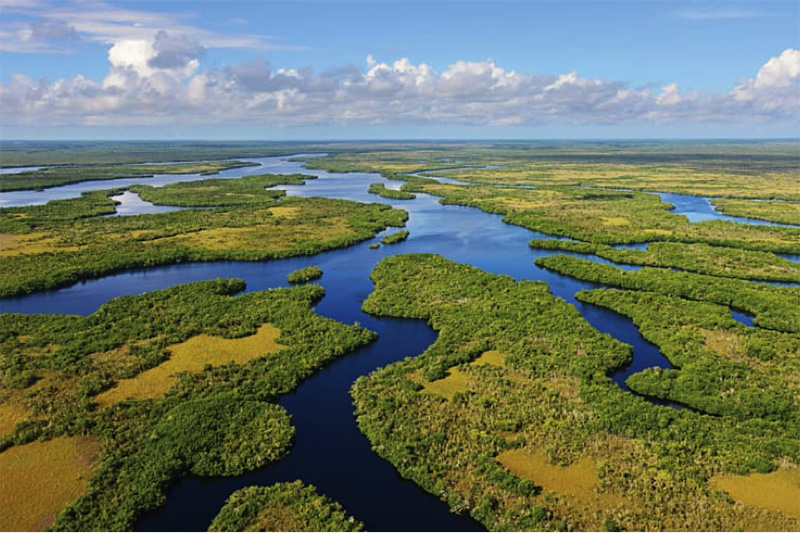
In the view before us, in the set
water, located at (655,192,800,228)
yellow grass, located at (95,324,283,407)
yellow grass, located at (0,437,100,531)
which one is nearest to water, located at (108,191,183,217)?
yellow grass, located at (95,324,283,407)

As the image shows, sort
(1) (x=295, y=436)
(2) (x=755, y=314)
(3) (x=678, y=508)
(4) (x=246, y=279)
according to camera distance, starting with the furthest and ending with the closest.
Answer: (4) (x=246, y=279) < (2) (x=755, y=314) < (1) (x=295, y=436) < (3) (x=678, y=508)

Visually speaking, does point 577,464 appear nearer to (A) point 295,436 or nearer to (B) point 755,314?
(A) point 295,436

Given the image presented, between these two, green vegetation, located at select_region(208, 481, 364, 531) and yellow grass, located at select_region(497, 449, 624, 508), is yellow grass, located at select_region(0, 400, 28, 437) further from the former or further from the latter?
yellow grass, located at select_region(497, 449, 624, 508)

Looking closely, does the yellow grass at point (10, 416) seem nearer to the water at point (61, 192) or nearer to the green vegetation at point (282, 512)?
the green vegetation at point (282, 512)

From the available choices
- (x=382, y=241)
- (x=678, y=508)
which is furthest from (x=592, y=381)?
(x=382, y=241)

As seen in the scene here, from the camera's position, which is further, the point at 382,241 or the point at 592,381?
the point at 382,241

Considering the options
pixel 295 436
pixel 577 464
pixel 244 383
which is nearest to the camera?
pixel 577 464
